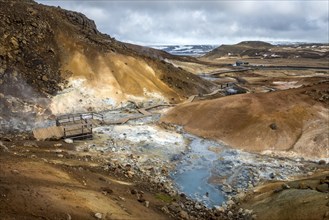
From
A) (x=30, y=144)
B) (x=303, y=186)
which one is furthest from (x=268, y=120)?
(x=30, y=144)

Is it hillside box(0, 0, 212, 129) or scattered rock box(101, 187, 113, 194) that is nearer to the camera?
scattered rock box(101, 187, 113, 194)

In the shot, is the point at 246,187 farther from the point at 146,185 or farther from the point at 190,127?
the point at 190,127

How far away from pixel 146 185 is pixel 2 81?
25.4m

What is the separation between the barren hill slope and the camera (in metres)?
31.7

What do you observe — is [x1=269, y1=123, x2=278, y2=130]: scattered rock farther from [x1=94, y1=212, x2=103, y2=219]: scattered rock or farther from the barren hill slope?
[x1=94, y1=212, x2=103, y2=219]: scattered rock

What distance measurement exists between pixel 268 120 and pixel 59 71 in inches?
1009

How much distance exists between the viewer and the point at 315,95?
3706cm

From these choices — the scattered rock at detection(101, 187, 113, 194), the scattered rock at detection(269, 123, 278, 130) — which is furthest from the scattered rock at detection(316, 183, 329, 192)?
the scattered rock at detection(269, 123, 278, 130)

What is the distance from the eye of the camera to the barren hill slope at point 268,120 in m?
31.7

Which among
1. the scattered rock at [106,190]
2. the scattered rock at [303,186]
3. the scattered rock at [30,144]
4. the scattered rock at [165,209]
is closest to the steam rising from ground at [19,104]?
the scattered rock at [30,144]

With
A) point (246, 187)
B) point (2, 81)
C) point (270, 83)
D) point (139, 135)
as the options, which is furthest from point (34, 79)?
point (270, 83)

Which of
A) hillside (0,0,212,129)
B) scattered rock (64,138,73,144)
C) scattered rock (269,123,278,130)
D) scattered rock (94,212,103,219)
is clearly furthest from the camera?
hillside (0,0,212,129)

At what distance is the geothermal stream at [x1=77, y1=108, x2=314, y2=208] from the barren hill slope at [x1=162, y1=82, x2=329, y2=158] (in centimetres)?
172

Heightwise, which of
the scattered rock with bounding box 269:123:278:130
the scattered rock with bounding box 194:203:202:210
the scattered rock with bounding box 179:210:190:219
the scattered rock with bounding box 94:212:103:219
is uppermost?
the scattered rock with bounding box 269:123:278:130
